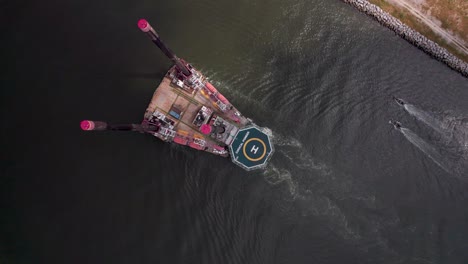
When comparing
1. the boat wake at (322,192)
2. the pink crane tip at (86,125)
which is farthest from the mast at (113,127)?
the boat wake at (322,192)

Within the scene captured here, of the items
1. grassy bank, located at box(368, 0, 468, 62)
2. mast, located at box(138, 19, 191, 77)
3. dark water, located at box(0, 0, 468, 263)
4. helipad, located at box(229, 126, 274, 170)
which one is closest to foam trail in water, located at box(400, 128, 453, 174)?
dark water, located at box(0, 0, 468, 263)

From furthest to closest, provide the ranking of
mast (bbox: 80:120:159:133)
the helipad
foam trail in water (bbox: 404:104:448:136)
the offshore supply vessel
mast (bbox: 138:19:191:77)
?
foam trail in water (bbox: 404:104:448:136) < the helipad < the offshore supply vessel < mast (bbox: 138:19:191:77) < mast (bbox: 80:120:159:133)

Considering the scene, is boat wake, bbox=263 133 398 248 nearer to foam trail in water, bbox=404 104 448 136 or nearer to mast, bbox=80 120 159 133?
foam trail in water, bbox=404 104 448 136

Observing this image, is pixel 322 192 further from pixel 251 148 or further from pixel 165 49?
pixel 165 49

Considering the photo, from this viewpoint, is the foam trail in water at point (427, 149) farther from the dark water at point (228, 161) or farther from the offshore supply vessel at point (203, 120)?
the offshore supply vessel at point (203, 120)

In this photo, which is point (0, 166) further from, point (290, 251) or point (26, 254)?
point (290, 251)

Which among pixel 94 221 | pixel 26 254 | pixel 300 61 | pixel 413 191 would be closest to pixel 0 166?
pixel 26 254
